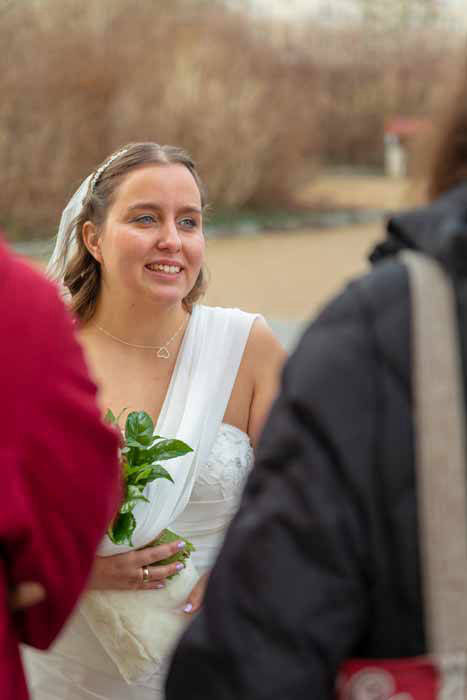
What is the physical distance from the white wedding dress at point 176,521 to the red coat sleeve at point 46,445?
1078mm

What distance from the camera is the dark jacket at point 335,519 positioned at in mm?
1516

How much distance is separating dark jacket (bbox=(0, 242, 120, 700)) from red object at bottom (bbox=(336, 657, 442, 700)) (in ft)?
1.73

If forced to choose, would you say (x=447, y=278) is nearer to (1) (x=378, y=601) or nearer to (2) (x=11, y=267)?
(1) (x=378, y=601)

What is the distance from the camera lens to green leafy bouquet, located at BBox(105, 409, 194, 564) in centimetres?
288

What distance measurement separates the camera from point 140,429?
298cm

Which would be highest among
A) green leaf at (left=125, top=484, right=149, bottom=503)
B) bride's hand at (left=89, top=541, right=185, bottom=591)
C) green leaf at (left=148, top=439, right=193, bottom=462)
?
green leaf at (left=148, top=439, right=193, bottom=462)

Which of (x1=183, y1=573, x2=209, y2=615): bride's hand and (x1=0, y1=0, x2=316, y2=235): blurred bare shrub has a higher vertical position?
(x1=183, y1=573, x2=209, y2=615): bride's hand

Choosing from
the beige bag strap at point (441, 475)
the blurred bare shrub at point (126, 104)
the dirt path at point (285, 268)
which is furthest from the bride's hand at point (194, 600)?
the blurred bare shrub at point (126, 104)

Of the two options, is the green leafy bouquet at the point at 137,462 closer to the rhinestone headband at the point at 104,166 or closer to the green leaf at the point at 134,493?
the green leaf at the point at 134,493

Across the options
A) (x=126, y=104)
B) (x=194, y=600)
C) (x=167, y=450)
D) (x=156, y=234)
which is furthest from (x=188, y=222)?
(x=126, y=104)

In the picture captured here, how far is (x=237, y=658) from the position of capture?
5.05 ft

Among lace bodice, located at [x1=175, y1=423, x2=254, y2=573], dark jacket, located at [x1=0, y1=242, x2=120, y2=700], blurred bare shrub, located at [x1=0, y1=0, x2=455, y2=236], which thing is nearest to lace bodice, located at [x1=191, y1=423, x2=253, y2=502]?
lace bodice, located at [x1=175, y1=423, x2=254, y2=573]

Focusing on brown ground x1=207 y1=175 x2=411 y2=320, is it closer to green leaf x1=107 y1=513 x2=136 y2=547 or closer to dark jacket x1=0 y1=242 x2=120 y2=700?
green leaf x1=107 y1=513 x2=136 y2=547

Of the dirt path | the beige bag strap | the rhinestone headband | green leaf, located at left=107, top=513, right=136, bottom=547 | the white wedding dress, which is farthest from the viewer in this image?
the dirt path
